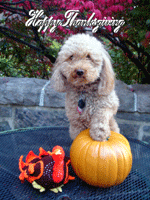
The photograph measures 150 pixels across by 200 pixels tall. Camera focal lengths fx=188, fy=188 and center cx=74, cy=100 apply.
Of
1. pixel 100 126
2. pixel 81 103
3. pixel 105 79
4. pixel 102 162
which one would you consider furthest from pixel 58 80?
pixel 102 162

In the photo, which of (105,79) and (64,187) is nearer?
(64,187)

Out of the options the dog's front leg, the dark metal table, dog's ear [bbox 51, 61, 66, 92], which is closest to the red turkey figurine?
the dark metal table

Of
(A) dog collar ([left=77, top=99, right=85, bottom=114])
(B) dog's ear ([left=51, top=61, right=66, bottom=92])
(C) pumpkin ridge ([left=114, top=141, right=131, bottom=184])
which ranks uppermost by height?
(B) dog's ear ([left=51, top=61, right=66, bottom=92])

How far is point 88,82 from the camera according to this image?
1.35 m

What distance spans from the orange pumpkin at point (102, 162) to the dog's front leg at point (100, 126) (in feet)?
0.14

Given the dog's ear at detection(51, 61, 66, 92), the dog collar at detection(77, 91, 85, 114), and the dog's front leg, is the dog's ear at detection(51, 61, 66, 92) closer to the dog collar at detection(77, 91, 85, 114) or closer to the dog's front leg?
the dog collar at detection(77, 91, 85, 114)

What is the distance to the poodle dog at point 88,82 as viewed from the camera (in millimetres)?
1337

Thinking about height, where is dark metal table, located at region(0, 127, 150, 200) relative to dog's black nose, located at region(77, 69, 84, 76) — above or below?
below

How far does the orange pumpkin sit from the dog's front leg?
0.04 metres

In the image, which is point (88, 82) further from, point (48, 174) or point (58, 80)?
point (48, 174)

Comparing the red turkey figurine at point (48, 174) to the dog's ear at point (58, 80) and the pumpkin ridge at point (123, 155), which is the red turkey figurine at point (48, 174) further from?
the dog's ear at point (58, 80)

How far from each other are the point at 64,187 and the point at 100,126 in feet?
1.55

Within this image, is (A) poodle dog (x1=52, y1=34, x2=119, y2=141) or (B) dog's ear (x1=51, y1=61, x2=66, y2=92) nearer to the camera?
(A) poodle dog (x1=52, y1=34, x2=119, y2=141)

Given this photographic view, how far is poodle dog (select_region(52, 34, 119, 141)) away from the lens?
1337 mm
